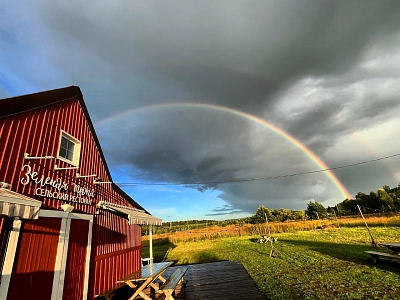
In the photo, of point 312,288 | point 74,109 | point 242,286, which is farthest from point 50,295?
point 312,288

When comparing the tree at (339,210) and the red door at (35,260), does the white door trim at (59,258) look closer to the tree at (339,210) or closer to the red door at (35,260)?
the red door at (35,260)

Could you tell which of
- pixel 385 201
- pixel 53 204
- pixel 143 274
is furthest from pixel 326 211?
pixel 53 204

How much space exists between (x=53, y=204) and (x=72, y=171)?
1.09 m

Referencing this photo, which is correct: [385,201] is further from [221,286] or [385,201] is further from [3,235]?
[3,235]

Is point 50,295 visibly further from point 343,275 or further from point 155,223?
point 343,275

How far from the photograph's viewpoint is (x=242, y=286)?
6.61 m

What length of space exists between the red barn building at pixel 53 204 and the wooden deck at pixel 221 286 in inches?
101

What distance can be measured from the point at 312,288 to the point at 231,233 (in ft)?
83.6

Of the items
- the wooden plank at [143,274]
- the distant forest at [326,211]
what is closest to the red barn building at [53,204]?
the wooden plank at [143,274]

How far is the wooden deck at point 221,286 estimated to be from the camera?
19.3 feet

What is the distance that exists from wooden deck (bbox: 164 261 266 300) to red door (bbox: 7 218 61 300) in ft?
11.4

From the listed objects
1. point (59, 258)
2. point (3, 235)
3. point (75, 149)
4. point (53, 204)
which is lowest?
point (59, 258)

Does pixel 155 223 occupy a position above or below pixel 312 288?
above

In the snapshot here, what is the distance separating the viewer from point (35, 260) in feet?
13.5
